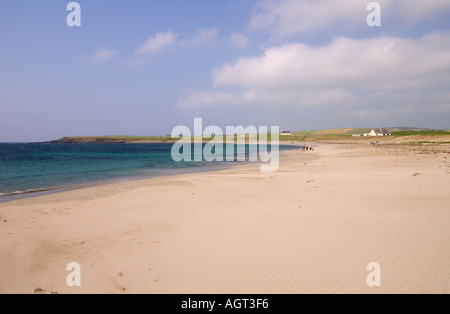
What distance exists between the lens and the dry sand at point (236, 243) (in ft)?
16.0

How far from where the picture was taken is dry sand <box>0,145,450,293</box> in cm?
487

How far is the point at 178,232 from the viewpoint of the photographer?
25.2 ft

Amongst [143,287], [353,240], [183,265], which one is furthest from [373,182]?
[143,287]

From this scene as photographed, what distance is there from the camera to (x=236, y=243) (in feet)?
21.9
